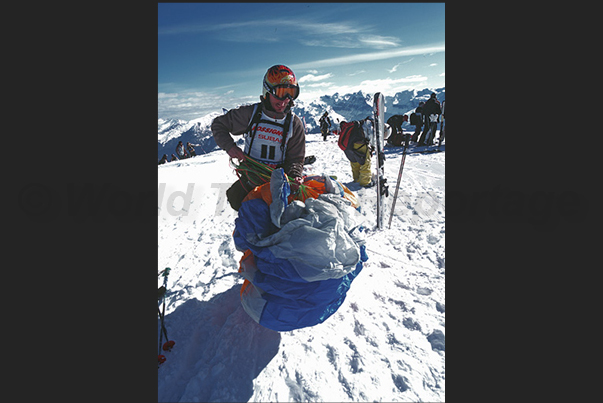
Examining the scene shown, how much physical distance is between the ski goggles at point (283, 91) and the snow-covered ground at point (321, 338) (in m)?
2.39

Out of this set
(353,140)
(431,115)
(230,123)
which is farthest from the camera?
(431,115)

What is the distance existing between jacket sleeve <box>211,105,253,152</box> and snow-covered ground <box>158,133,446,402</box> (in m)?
1.83

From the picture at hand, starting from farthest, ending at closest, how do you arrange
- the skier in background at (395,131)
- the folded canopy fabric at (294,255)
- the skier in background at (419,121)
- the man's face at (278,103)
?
1. the skier in background at (395,131)
2. the skier in background at (419,121)
3. the man's face at (278,103)
4. the folded canopy fabric at (294,255)

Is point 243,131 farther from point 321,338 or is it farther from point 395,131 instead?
point 395,131

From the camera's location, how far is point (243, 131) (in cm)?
320

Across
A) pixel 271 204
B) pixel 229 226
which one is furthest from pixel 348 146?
pixel 271 204

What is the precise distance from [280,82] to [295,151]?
81 centimetres

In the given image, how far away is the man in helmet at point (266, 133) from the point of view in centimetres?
304

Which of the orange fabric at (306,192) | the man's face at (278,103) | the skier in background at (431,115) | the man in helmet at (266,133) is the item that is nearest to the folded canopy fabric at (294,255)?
the orange fabric at (306,192)

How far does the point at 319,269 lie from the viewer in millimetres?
2094

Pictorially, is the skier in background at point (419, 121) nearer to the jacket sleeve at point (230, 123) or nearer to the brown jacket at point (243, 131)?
the brown jacket at point (243, 131)

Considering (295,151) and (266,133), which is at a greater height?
(266,133)

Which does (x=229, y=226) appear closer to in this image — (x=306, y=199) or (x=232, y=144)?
(x=232, y=144)

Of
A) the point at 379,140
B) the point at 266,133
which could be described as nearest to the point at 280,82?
the point at 266,133
